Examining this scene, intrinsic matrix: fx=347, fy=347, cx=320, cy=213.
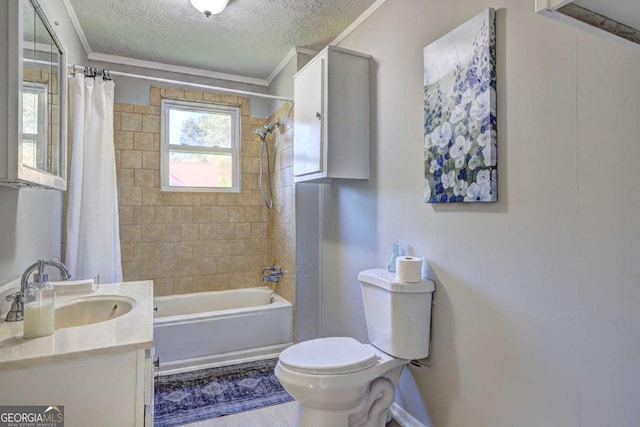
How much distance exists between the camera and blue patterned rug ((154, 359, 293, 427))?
2.04m

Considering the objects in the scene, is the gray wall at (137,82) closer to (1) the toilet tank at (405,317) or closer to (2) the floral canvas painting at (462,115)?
(2) the floral canvas painting at (462,115)

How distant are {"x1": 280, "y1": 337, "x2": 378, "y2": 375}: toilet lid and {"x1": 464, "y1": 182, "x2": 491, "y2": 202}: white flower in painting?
33.6 inches

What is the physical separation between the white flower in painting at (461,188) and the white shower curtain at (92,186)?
2.18 metres

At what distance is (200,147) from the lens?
3.35 meters

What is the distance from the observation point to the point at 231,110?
3.46 m

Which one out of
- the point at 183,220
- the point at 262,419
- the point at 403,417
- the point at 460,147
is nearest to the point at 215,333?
the point at 262,419

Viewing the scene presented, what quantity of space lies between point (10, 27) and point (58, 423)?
1257 millimetres

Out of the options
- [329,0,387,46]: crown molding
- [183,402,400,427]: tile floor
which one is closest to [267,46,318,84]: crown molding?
[329,0,387,46]: crown molding

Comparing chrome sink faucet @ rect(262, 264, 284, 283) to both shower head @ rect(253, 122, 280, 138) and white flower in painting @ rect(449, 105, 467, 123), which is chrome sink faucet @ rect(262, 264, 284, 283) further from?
white flower in painting @ rect(449, 105, 467, 123)

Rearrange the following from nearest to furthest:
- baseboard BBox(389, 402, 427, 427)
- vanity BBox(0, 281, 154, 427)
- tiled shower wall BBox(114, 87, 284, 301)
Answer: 1. vanity BBox(0, 281, 154, 427)
2. baseboard BBox(389, 402, 427, 427)
3. tiled shower wall BBox(114, 87, 284, 301)

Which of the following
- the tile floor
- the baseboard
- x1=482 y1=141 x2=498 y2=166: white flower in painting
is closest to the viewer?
x1=482 y1=141 x2=498 y2=166: white flower in painting

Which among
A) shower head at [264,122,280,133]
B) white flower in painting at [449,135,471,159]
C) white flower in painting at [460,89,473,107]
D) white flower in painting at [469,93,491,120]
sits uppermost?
shower head at [264,122,280,133]

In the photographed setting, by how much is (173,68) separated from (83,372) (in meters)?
2.82

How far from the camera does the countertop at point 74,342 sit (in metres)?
1.02
